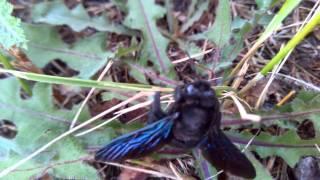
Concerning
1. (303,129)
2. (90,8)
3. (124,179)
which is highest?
(90,8)

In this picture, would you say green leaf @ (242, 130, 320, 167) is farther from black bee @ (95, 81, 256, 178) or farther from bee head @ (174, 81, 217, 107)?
bee head @ (174, 81, 217, 107)

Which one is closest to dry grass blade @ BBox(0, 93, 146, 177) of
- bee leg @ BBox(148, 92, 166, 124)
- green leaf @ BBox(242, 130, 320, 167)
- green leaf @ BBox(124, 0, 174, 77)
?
bee leg @ BBox(148, 92, 166, 124)

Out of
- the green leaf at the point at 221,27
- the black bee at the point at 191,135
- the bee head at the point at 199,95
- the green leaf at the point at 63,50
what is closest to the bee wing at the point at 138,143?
the black bee at the point at 191,135

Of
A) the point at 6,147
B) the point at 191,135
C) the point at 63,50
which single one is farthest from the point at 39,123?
the point at 191,135

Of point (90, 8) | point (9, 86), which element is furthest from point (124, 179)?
point (90, 8)

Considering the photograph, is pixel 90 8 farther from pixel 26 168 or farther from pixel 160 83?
pixel 26 168

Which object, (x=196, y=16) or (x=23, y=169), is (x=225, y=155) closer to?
(x=23, y=169)
